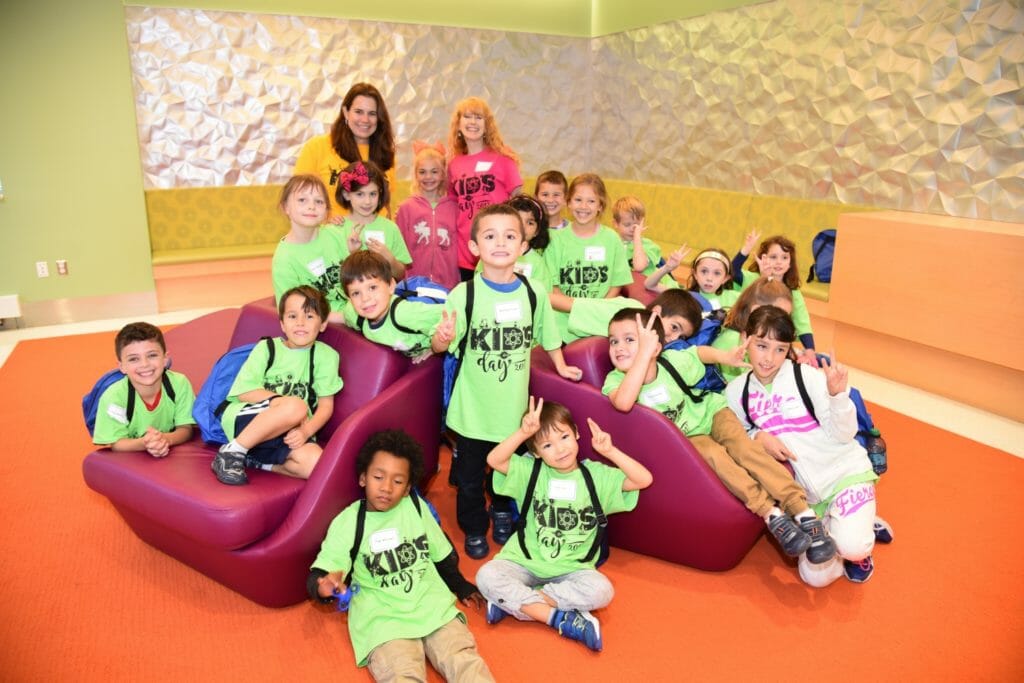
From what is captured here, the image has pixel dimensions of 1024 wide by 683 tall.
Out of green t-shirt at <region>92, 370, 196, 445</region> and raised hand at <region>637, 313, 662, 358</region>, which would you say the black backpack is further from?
green t-shirt at <region>92, 370, 196, 445</region>

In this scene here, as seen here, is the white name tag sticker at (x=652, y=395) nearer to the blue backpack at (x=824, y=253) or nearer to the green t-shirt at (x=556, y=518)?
the green t-shirt at (x=556, y=518)

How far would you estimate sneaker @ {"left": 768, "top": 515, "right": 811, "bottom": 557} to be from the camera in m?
2.40

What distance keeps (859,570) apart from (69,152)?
5.88 metres

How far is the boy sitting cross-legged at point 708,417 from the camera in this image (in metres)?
2.45

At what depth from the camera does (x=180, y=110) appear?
591 centimetres

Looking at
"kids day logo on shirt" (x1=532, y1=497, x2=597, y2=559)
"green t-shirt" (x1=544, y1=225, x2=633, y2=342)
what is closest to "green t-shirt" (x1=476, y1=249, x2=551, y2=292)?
"green t-shirt" (x1=544, y1=225, x2=633, y2=342)

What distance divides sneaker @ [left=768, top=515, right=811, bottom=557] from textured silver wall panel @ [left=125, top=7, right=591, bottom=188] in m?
5.33

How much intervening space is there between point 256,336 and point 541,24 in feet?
17.5

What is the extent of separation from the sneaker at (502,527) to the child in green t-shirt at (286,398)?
0.74 meters

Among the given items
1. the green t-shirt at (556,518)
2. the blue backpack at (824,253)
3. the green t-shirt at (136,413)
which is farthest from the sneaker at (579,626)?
the blue backpack at (824,253)

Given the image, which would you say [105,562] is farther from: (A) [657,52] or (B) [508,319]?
(A) [657,52]

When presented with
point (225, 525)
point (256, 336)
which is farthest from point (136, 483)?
point (256, 336)

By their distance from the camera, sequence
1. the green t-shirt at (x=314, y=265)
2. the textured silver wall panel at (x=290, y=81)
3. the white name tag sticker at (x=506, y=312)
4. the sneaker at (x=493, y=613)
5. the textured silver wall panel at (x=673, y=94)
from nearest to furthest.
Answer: the sneaker at (x=493, y=613) < the white name tag sticker at (x=506, y=312) < the green t-shirt at (x=314, y=265) < the textured silver wall panel at (x=673, y=94) < the textured silver wall panel at (x=290, y=81)

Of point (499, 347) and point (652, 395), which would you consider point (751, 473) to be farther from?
point (499, 347)
